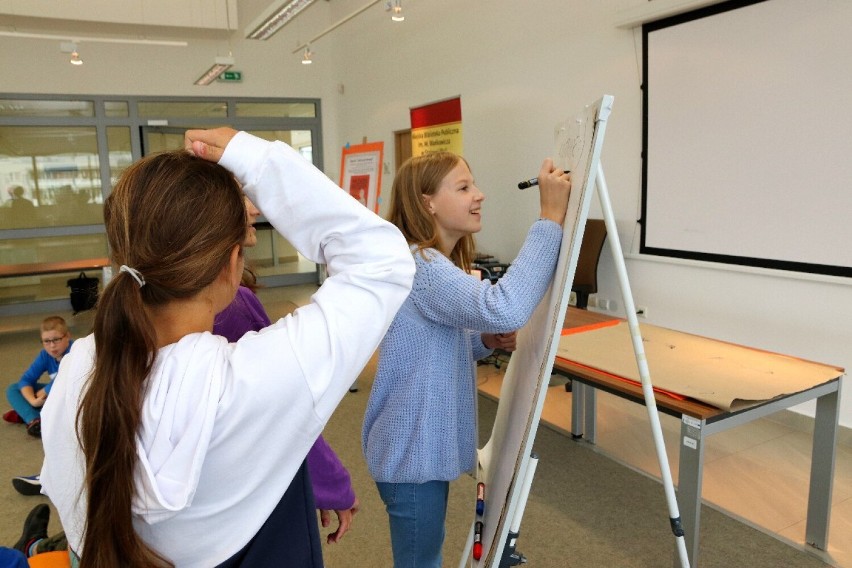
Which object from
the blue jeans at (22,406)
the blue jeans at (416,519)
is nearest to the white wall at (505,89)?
the blue jeans at (416,519)

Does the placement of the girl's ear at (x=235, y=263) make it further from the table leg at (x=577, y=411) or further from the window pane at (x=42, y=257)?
the window pane at (x=42, y=257)

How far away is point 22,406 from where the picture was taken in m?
3.81

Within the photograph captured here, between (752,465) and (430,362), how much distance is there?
2459mm

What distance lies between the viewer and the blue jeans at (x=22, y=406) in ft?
12.3

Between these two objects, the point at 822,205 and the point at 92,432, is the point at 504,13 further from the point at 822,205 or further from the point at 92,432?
the point at 92,432

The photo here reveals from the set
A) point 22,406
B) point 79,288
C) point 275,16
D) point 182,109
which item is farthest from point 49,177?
point 22,406

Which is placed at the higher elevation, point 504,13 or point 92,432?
point 504,13

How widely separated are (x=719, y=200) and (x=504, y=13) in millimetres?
2759

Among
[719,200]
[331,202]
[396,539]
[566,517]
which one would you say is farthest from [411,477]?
[719,200]

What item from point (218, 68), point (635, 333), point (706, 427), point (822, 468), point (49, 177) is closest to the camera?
point (635, 333)

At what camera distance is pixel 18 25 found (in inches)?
288

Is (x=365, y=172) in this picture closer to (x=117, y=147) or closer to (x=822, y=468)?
(x=117, y=147)

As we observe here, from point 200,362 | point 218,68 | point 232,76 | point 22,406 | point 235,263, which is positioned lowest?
point 22,406

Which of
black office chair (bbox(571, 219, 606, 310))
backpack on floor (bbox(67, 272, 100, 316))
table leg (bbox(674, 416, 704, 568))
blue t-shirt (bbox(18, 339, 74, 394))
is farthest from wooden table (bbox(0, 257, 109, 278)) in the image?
table leg (bbox(674, 416, 704, 568))
